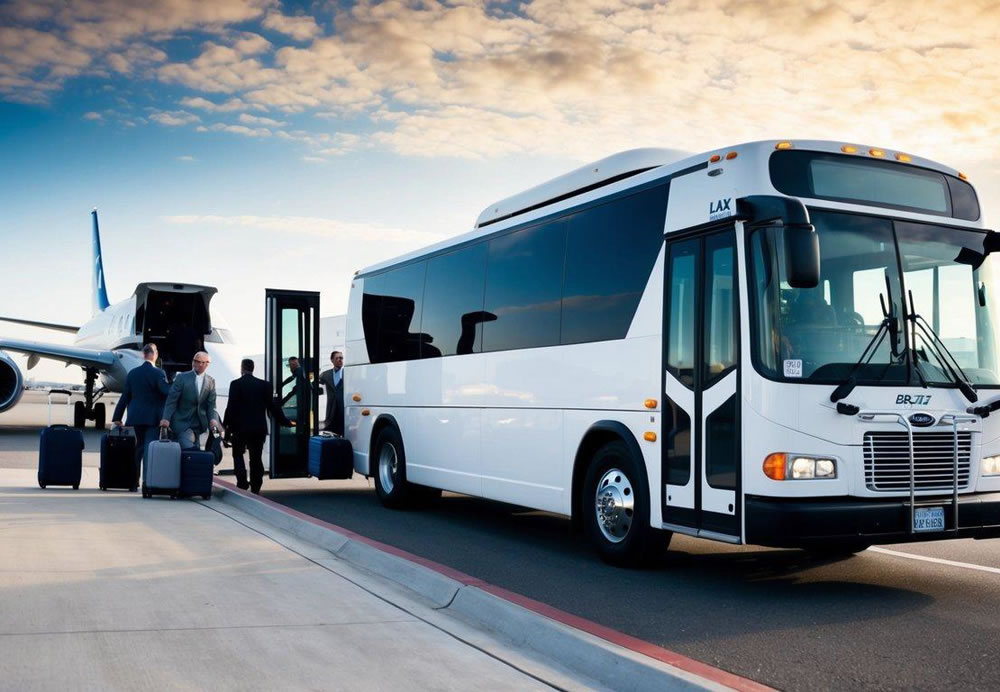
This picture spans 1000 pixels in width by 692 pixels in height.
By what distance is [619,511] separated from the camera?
28.4 ft

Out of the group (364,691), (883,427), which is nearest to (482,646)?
(364,691)

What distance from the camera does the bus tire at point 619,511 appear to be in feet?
27.3

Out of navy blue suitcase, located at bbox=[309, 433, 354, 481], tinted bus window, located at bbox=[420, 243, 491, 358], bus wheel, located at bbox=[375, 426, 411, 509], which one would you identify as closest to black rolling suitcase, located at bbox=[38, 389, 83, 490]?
navy blue suitcase, located at bbox=[309, 433, 354, 481]

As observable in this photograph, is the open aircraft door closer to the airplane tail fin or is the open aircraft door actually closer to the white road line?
the white road line

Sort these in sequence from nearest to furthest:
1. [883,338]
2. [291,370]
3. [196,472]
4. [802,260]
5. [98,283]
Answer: [802,260], [883,338], [196,472], [291,370], [98,283]

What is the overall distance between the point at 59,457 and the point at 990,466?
11.3 meters

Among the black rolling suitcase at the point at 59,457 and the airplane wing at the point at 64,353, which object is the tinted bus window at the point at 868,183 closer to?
the black rolling suitcase at the point at 59,457

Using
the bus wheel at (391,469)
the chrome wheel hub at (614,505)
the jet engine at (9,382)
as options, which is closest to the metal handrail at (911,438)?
the chrome wheel hub at (614,505)

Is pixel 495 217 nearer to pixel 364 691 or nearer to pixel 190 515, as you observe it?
pixel 190 515

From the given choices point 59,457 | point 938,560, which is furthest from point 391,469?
point 938,560

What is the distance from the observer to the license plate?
7293mm

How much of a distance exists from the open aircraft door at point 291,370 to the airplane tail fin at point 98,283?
28.4 metres

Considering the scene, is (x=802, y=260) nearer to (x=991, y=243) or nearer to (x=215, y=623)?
(x=991, y=243)

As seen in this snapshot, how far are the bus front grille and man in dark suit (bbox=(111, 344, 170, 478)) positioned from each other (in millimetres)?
9408
